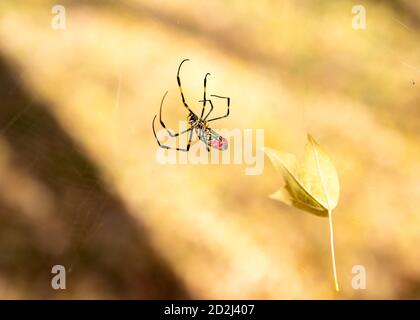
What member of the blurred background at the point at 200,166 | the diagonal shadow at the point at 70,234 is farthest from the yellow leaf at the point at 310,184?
the diagonal shadow at the point at 70,234

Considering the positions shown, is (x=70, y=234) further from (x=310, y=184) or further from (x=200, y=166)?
(x=310, y=184)

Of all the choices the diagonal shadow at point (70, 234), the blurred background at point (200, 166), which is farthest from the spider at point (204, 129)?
the diagonal shadow at point (70, 234)

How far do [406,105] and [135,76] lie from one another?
45cm

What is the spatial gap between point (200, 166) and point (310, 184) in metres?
0.18

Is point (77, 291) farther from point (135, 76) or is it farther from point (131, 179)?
point (135, 76)

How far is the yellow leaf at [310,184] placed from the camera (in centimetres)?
75

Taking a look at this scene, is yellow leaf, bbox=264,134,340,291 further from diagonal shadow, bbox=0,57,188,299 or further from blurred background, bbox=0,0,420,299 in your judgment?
diagonal shadow, bbox=0,57,188,299

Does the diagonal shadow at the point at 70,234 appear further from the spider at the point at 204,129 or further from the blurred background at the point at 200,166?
the spider at the point at 204,129

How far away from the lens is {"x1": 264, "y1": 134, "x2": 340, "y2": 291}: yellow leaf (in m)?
0.75

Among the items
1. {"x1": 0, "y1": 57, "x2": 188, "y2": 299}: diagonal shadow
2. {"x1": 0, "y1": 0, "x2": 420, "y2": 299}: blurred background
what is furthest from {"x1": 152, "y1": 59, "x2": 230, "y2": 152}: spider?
{"x1": 0, "y1": 57, "x2": 188, "y2": 299}: diagonal shadow

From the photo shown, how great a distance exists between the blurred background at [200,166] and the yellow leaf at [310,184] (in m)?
0.02

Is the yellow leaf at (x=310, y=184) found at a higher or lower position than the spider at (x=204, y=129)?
lower

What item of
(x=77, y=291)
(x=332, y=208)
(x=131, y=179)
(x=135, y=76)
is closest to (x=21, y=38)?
(x=135, y=76)

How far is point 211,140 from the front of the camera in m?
0.81
